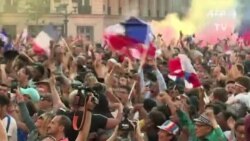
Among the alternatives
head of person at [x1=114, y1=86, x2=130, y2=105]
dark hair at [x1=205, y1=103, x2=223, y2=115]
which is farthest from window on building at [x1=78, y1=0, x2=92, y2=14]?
dark hair at [x1=205, y1=103, x2=223, y2=115]

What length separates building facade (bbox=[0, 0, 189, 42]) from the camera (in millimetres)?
66188

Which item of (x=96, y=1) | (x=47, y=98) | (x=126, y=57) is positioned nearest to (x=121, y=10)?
(x=96, y=1)

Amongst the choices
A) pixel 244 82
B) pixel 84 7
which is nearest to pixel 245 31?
pixel 244 82

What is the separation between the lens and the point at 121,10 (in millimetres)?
79562

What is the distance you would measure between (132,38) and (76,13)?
59.7 m

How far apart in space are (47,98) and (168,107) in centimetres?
154

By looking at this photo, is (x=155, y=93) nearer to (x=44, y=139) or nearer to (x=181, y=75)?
(x=181, y=75)

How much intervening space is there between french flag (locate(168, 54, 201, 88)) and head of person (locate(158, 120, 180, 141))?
3593mm

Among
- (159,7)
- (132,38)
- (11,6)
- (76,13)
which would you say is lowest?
(159,7)

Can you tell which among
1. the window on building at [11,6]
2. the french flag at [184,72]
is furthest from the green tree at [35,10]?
the french flag at [184,72]

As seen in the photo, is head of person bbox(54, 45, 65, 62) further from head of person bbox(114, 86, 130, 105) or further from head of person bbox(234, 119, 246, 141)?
head of person bbox(234, 119, 246, 141)

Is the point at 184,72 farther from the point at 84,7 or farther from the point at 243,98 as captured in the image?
the point at 84,7

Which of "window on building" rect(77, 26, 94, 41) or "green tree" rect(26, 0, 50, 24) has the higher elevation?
"green tree" rect(26, 0, 50, 24)

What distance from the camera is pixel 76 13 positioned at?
245 feet
